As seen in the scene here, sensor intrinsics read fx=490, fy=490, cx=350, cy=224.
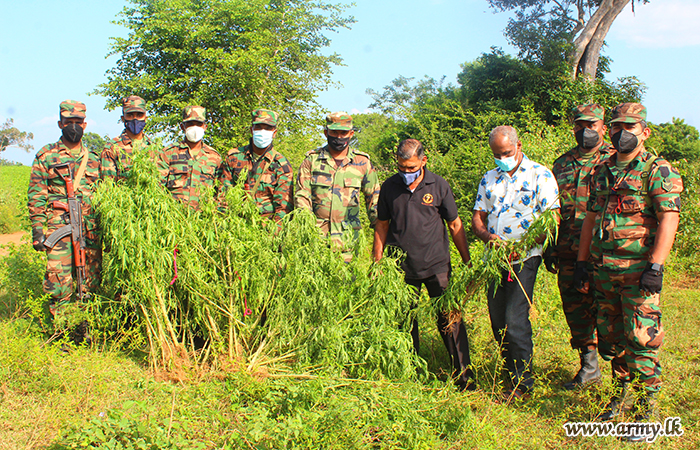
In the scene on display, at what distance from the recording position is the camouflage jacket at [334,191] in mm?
4254

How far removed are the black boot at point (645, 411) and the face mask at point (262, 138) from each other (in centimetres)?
348

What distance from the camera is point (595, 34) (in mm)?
16141

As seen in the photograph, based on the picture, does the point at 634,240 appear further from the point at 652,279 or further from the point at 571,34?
the point at 571,34

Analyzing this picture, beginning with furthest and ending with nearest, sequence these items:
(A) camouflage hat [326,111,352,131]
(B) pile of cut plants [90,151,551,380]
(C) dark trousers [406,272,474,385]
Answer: (A) camouflage hat [326,111,352,131], (C) dark trousers [406,272,474,385], (B) pile of cut plants [90,151,551,380]

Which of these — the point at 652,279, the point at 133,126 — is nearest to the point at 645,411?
A: the point at 652,279

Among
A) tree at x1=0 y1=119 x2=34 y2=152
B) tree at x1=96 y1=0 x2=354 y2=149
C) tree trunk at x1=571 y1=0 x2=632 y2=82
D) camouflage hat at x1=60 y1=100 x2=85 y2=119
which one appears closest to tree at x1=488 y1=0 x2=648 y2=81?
tree trunk at x1=571 y1=0 x2=632 y2=82

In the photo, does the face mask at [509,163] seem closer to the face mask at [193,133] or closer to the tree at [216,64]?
the face mask at [193,133]

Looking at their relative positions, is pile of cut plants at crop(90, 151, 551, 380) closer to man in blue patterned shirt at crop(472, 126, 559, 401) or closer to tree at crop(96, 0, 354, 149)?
man in blue patterned shirt at crop(472, 126, 559, 401)

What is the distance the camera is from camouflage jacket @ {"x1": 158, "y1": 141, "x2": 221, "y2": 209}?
4.56 metres

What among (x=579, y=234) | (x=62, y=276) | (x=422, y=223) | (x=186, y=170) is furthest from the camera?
(x=186, y=170)

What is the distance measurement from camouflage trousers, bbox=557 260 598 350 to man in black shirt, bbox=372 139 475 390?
2.91 ft

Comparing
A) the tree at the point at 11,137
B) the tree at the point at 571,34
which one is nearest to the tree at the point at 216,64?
the tree at the point at 571,34

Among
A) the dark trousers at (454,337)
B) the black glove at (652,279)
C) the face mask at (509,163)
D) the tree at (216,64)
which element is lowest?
the dark trousers at (454,337)

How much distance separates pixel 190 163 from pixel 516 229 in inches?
117
